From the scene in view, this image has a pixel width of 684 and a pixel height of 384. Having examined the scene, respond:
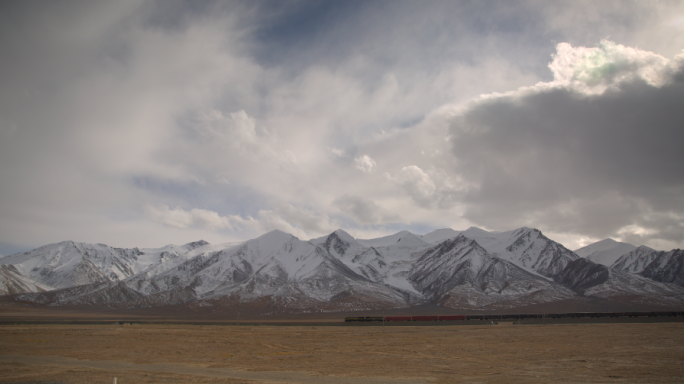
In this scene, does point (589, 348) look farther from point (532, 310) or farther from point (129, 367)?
point (532, 310)

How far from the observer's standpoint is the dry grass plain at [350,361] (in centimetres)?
2786

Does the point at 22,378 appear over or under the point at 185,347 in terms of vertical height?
over

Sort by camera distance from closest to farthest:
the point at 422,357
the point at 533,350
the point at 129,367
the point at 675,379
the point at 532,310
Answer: the point at 675,379 → the point at 129,367 → the point at 422,357 → the point at 533,350 → the point at 532,310

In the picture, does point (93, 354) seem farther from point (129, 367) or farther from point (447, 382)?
point (447, 382)

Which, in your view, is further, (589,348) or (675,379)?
(589,348)

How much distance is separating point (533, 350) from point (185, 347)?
137 feet

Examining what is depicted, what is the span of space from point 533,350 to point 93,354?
4843 cm

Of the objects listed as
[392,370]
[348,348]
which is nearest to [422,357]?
[392,370]

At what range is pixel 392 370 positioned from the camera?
3188cm

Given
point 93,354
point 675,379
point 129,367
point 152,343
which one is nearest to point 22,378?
point 129,367

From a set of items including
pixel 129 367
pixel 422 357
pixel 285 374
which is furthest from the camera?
pixel 422 357

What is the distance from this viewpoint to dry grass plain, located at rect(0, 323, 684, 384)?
27859 mm

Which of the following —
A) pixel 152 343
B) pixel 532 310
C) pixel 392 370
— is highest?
pixel 392 370

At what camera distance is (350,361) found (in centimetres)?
3719
